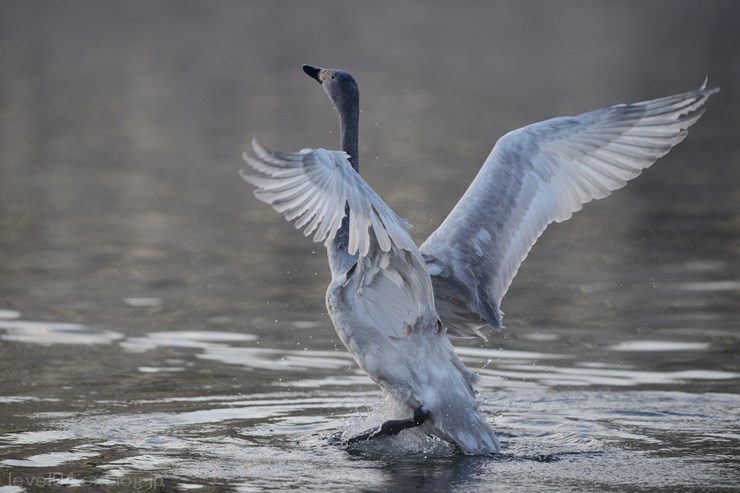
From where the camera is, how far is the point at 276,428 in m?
9.72

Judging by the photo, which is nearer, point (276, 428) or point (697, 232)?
point (276, 428)

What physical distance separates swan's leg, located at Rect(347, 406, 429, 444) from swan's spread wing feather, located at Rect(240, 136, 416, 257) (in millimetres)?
1420

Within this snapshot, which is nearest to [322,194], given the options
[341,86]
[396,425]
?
[396,425]

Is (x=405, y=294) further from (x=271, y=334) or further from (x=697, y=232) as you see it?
(x=697, y=232)

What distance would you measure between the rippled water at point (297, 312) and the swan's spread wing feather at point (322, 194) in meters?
1.50

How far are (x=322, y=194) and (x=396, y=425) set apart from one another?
184 centimetres

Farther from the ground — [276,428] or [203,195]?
[203,195]

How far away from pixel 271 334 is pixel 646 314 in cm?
359

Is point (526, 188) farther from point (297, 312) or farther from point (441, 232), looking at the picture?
point (297, 312)

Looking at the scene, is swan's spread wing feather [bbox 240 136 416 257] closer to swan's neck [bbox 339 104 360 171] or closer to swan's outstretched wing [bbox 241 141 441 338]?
swan's outstretched wing [bbox 241 141 441 338]

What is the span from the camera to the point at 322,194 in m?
8.38

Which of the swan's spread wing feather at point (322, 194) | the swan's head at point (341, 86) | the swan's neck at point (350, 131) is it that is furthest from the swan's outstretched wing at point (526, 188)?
the swan's spread wing feather at point (322, 194)

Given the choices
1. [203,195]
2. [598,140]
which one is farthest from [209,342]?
[203,195]

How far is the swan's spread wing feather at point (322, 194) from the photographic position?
8.26 m
